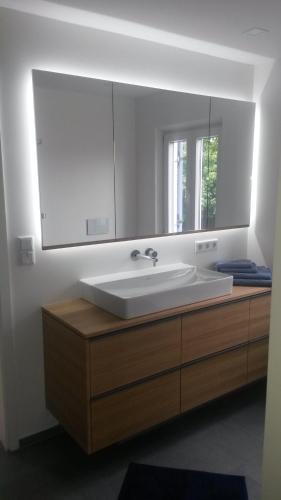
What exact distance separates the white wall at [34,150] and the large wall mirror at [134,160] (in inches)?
2.6

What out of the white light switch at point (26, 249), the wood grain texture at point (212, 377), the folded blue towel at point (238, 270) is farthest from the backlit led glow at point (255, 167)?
the white light switch at point (26, 249)

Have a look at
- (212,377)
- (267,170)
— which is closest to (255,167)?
(267,170)

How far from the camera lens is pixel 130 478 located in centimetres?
211

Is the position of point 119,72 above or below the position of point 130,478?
above

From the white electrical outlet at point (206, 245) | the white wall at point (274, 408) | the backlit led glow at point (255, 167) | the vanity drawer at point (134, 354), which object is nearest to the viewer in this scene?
the white wall at point (274, 408)

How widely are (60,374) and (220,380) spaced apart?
1018 millimetres

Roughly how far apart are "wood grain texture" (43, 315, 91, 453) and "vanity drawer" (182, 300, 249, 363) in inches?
24.9

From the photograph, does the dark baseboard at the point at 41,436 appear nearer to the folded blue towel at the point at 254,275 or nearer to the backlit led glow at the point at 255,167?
the folded blue towel at the point at 254,275

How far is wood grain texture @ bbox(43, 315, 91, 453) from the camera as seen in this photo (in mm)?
1981

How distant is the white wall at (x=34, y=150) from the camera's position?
209cm

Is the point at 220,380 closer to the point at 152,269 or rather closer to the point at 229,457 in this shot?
the point at 229,457

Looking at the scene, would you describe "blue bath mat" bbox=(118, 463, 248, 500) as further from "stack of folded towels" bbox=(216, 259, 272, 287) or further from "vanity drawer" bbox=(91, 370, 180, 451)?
"stack of folded towels" bbox=(216, 259, 272, 287)

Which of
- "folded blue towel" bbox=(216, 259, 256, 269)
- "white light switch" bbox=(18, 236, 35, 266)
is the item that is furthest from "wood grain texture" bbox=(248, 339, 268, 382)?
"white light switch" bbox=(18, 236, 35, 266)

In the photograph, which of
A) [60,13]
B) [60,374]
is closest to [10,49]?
[60,13]
